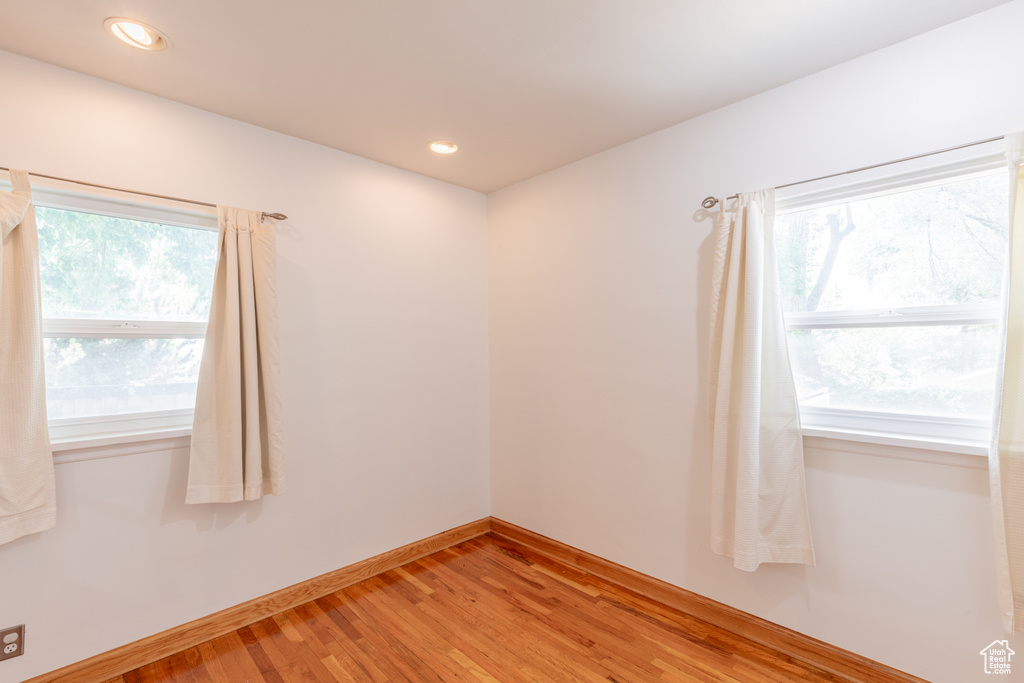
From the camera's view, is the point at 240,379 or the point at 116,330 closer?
the point at 116,330

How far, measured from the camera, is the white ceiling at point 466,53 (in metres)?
1.56

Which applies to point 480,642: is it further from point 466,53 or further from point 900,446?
point 466,53

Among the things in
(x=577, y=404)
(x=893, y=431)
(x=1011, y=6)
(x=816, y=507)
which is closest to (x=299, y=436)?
(x=577, y=404)

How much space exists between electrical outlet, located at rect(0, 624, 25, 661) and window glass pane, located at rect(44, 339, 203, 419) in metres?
0.76

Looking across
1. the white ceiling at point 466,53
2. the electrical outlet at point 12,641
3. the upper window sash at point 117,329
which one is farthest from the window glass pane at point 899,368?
the electrical outlet at point 12,641

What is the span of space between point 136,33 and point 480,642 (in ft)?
8.85

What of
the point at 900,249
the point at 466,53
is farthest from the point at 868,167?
the point at 466,53

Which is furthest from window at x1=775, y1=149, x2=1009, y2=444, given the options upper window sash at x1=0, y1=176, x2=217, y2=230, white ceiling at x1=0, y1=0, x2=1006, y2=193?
upper window sash at x1=0, y1=176, x2=217, y2=230

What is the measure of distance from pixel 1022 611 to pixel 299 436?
113 inches

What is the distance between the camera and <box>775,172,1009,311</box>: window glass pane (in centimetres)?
165

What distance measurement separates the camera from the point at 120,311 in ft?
6.62

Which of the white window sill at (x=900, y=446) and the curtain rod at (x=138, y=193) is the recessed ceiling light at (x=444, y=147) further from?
the white window sill at (x=900, y=446)

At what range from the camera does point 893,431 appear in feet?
5.98

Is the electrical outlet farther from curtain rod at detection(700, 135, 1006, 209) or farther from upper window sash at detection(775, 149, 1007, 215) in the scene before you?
upper window sash at detection(775, 149, 1007, 215)
